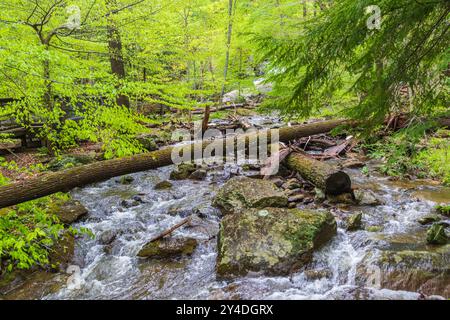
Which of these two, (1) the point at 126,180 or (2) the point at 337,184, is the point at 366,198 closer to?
(2) the point at 337,184

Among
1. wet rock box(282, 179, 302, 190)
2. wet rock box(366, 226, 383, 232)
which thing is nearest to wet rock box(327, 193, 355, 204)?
wet rock box(282, 179, 302, 190)

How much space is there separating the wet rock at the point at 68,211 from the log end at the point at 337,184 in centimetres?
561

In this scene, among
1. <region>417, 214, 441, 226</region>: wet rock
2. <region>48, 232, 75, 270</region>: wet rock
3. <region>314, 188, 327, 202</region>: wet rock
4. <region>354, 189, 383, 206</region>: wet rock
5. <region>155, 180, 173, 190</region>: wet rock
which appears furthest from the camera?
<region>155, 180, 173, 190</region>: wet rock

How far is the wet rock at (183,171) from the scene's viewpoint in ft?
30.3

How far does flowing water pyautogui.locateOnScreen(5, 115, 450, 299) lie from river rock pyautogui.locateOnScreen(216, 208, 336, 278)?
165 mm

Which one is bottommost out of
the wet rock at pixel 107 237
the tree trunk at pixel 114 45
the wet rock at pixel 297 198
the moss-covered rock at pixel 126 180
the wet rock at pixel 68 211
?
the wet rock at pixel 107 237

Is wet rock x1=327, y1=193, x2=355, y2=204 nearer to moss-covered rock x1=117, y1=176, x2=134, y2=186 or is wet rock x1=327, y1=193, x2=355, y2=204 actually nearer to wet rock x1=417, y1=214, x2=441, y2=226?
wet rock x1=417, y1=214, x2=441, y2=226

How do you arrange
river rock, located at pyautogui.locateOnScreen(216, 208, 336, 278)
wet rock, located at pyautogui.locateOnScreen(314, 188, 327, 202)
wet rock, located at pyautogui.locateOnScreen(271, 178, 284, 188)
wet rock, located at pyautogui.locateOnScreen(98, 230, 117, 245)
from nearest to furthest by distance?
river rock, located at pyautogui.locateOnScreen(216, 208, 336, 278) → wet rock, located at pyautogui.locateOnScreen(98, 230, 117, 245) → wet rock, located at pyautogui.locateOnScreen(314, 188, 327, 202) → wet rock, located at pyautogui.locateOnScreen(271, 178, 284, 188)

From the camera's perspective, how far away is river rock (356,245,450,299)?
4082 mm

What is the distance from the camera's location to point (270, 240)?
4.93 meters

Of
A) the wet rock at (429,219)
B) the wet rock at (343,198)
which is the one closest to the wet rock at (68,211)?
the wet rock at (343,198)

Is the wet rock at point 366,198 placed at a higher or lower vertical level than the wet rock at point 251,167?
higher

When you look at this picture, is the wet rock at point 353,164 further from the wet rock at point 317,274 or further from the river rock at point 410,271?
the wet rock at point 317,274
